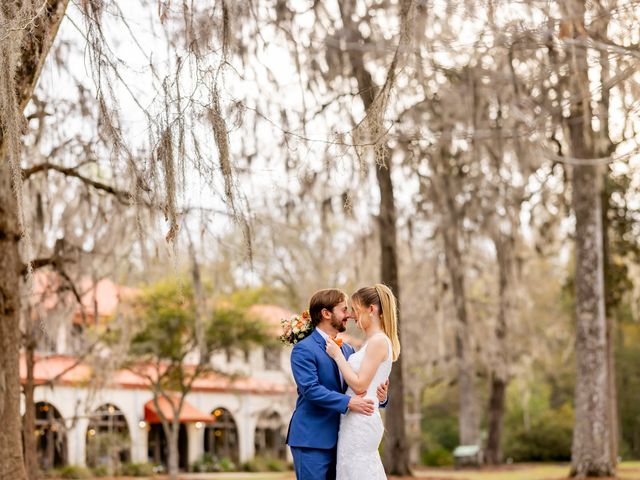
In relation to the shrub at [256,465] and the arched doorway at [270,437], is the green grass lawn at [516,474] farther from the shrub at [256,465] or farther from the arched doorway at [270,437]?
the arched doorway at [270,437]

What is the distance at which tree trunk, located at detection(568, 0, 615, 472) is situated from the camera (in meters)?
16.8

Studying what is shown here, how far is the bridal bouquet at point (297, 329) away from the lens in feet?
20.4

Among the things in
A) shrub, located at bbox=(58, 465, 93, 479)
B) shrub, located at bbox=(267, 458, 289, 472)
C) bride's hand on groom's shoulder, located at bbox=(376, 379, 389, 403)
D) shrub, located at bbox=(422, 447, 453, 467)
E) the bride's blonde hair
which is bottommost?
shrub, located at bbox=(267, 458, 289, 472)

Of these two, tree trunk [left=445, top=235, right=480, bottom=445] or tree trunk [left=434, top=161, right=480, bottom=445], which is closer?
tree trunk [left=434, top=161, right=480, bottom=445]

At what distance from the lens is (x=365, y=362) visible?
19.7ft

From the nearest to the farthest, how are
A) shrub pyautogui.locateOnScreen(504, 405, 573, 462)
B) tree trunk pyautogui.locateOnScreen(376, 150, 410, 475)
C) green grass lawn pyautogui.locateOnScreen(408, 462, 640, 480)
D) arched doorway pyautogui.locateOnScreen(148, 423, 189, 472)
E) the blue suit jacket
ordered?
the blue suit jacket, tree trunk pyautogui.locateOnScreen(376, 150, 410, 475), green grass lawn pyautogui.locateOnScreen(408, 462, 640, 480), arched doorway pyautogui.locateOnScreen(148, 423, 189, 472), shrub pyautogui.locateOnScreen(504, 405, 573, 462)

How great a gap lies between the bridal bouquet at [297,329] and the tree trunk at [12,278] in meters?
3.02

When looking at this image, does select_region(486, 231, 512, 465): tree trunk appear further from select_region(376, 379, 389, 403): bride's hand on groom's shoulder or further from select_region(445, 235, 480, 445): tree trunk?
select_region(376, 379, 389, 403): bride's hand on groom's shoulder

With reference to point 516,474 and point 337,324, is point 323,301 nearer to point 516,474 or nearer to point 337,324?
point 337,324

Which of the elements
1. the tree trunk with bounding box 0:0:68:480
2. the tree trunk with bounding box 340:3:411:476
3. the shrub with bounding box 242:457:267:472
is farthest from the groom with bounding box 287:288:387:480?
the shrub with bounding box 242:457:267:472

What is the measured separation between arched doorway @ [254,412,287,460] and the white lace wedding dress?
3144 cm

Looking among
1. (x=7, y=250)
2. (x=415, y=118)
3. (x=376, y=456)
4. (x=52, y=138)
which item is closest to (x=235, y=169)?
(x=376, y=456)

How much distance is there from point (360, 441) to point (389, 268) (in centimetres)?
1212

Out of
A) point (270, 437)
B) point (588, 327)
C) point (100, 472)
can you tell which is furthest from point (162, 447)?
point (588, 327)
